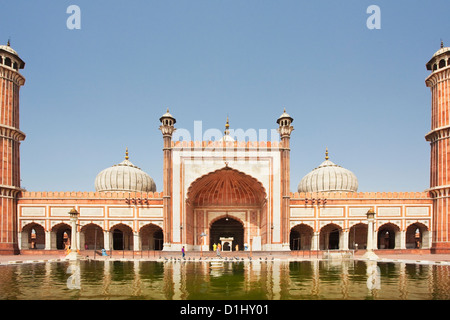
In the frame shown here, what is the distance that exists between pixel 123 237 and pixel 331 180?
73.8 feet

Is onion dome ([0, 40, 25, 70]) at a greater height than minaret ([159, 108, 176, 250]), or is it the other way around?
onion dome ([0, 40, 25, 70])

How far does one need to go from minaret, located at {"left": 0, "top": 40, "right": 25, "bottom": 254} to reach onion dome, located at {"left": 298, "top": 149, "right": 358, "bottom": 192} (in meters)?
29.3

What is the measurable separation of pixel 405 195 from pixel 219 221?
57.8 ft

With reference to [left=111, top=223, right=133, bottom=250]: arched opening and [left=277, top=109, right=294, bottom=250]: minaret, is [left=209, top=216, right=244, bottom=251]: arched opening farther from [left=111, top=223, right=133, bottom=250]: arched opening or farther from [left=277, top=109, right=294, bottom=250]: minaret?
[left=111, top=223, right=133, bottom=250]: arched opening

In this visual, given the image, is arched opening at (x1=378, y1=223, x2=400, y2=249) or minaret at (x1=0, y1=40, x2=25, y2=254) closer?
minaret at (x1=0, y1=40, x2=25, y2=254)

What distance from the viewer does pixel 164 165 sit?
33469 millimetres

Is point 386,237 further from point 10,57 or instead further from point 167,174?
point 10,57

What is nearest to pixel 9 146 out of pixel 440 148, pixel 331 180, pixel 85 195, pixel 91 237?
pixel 85 195

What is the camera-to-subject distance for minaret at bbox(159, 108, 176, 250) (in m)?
32.9

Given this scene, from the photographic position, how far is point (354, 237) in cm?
3566

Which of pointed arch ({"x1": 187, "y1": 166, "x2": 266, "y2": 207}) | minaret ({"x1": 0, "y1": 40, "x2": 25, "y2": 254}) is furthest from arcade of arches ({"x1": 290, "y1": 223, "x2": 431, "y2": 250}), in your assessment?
minaret ({"x1": 0, "y1": 40, "x2": 25, "y2": 254})

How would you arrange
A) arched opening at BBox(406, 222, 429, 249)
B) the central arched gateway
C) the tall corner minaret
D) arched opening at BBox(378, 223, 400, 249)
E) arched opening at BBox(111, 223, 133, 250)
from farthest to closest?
arched opening at BBox(378, 223, 400, 249)
arched opening at BBox(111, 223, 133, 250)
the central arched gateway
arched opening at BBox(406, 222, 429, 249)
the tall corner minaret
